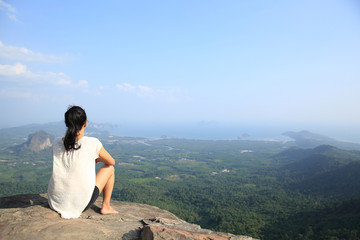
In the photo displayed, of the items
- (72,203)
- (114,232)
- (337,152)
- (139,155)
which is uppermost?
(72,203)

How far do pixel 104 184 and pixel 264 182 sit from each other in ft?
207

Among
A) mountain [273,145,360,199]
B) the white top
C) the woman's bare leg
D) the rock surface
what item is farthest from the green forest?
the white top

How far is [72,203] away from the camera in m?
3.31

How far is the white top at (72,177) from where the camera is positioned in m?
3.18

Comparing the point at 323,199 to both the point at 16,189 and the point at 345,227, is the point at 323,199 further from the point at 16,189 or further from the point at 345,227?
the point at 16,189

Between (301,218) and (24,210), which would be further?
(301,218)

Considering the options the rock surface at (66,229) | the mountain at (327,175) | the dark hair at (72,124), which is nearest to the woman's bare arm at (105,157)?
the dark hair at (72,124)

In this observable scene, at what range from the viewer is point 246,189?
2124 inches

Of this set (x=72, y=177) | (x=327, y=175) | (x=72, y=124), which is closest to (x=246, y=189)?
(x=327, y=175)

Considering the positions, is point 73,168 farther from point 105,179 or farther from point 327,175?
point 327,175

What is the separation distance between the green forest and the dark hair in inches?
1104

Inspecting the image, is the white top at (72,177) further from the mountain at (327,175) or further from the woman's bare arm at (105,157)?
the mountain at (327,175)

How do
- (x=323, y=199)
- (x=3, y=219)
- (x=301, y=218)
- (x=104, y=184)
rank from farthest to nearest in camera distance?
(x=323, y=199), (x=301, y=218), (x=104, y=184), (x=3, y=219)

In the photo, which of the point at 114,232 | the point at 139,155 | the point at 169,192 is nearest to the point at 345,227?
the point at 114,232
